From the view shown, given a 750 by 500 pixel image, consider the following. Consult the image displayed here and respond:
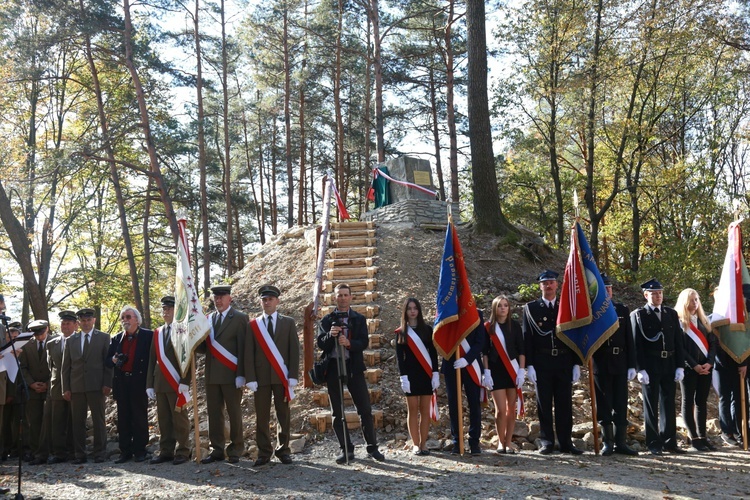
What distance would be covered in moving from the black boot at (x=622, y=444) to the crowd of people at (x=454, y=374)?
0.01 metres

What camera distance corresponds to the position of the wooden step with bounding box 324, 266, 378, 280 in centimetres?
1194

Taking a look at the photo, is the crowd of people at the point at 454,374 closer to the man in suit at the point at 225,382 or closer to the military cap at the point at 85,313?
the man in suit at the point at 225,382

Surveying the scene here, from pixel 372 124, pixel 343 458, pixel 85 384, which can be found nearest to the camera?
pixel 343 458

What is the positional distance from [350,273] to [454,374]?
17.7ft

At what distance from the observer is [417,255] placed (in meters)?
12.7

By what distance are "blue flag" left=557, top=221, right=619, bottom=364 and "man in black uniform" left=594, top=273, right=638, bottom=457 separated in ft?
0.66

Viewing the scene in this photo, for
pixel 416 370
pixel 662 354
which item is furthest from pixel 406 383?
pixel 662 354

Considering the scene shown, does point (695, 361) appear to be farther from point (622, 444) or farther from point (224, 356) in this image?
point (224, 356)

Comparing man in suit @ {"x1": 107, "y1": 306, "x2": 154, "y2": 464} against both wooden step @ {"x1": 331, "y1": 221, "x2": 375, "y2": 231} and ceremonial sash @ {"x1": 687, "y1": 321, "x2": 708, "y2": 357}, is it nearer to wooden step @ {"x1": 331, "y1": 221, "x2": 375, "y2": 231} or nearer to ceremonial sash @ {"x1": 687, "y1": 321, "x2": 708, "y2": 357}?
ceremonial sash @ {"x1": 687, "y1": 321, "x2": 708, "y2": 357}

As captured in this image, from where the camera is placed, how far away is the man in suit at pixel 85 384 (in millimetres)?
7598

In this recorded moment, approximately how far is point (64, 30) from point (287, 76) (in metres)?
9.40

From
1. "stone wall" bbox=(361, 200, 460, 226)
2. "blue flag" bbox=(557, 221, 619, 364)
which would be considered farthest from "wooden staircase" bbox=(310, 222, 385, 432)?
"blue flag" bbox=(557, 221, 619, 364)

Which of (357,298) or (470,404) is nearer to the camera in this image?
(470,404)

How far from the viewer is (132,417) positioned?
741 centimetres
